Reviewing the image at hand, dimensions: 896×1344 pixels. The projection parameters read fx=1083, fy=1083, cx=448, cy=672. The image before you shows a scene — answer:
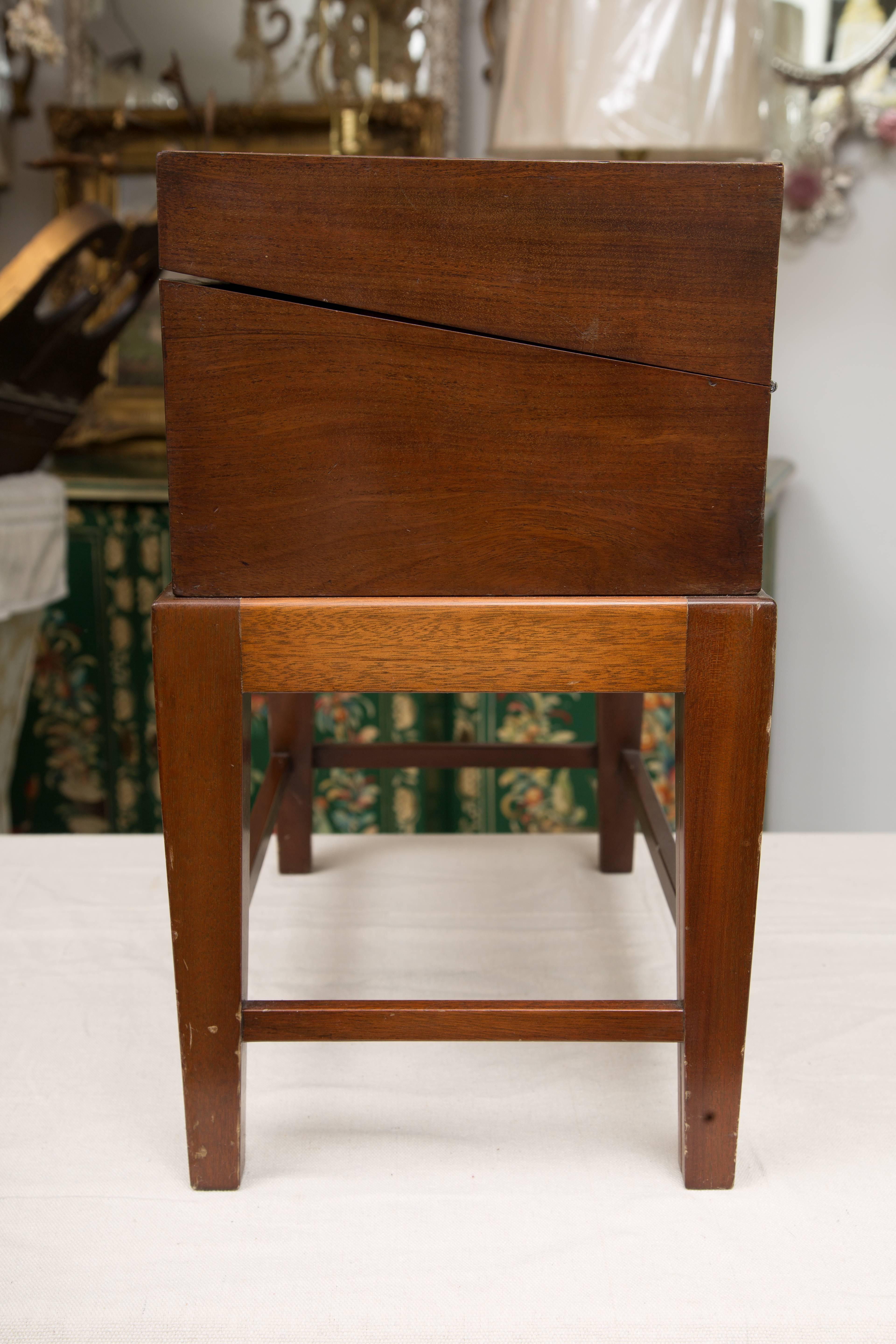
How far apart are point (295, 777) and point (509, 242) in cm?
73

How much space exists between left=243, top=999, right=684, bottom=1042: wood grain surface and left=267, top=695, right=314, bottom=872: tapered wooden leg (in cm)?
48

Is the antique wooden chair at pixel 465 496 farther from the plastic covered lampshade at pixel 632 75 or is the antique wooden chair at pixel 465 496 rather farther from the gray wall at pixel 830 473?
the gray wall at pixel 830 473

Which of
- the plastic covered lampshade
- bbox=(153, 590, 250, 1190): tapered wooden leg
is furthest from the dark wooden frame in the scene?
the plastic covered lampshade

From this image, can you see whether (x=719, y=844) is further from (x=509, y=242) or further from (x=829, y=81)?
(x=829, y=81)

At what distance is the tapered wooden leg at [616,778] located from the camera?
123 centimetres

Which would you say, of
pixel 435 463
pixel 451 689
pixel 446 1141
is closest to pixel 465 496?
pixel 435 463

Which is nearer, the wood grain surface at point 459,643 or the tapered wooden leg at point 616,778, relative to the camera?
the wood grain surface at point 459,643

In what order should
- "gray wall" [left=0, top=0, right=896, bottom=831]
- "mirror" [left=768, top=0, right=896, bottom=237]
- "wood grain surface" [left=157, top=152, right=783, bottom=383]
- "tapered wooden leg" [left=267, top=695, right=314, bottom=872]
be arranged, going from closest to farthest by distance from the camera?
"wood grain surface" [left=157, top=152, right=783, bottom=383] → "tapered wooden leg" [left=267, top=695, right=314, bottom=872] → "mirror" [left=768, top=0, right=896, bottom=237] → "gray wall" [left=0, top=0, right=896, bottom=831]

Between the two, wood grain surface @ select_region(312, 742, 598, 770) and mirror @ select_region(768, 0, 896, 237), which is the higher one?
mirror @ select_region(768, 0, 896, 237)

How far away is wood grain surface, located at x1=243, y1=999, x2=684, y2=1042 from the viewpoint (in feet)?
2.47

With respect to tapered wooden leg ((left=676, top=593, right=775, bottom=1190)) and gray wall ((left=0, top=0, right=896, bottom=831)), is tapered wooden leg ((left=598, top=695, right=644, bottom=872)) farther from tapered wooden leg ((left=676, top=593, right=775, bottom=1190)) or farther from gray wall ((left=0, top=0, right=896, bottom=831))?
gray wall ((left=0, top=0, right=896, bottom=831))

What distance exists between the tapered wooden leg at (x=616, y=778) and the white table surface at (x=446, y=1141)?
4 cm

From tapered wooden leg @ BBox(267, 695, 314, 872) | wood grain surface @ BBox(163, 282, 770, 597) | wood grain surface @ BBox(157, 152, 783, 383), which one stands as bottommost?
tapered wooden leg @ BBox(267, 695, 314, 872)

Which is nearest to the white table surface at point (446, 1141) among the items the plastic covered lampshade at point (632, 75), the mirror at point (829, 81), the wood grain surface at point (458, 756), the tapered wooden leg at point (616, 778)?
the tapered wooden leg at point (616, 778)
